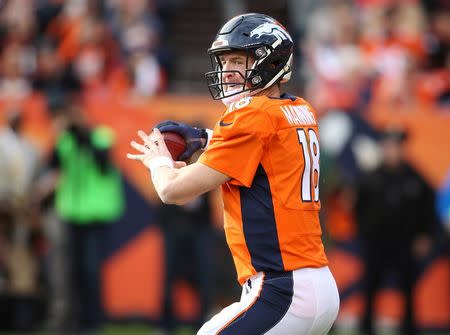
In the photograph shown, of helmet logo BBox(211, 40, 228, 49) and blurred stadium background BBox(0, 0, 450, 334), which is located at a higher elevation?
helmet logo BBox(211, 40, 228, 49)

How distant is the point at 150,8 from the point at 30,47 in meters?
1.72

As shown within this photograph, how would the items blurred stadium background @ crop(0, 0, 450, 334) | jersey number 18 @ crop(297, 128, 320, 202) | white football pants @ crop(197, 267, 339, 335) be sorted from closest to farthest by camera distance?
white football pants @ crop(197, 267, 339, 335)
jersey number 18 @ crop(297, 128, 320, 202)
blurred stadium background @ crop(0, 0, 450, 334)

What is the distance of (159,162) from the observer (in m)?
4.99

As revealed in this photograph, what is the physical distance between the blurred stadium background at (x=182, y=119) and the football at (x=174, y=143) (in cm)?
538

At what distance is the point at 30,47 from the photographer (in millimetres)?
13047

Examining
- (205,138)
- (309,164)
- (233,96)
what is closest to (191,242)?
(205,138)

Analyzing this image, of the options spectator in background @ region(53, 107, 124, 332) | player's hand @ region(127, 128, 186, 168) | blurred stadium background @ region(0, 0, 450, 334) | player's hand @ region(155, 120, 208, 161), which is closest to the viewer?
player's hand @ region(127, 128, 186, 168)

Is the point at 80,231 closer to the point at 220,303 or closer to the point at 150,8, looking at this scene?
the point at 220,303

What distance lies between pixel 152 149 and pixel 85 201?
222 inches

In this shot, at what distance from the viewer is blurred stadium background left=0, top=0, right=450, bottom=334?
Answer: 1121 cm

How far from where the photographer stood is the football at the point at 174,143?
514 cm

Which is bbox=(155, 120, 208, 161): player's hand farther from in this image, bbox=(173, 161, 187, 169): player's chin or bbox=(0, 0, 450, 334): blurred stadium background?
bbox=(0, 0, 450, 334): blurred stadium background

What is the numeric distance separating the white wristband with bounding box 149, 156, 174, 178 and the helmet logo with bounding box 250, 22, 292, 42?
2.24ft

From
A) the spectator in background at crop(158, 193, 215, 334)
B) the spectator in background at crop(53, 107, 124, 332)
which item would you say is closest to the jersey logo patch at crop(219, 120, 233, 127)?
the spectator in background at crop(53, 107, 124, 332)
